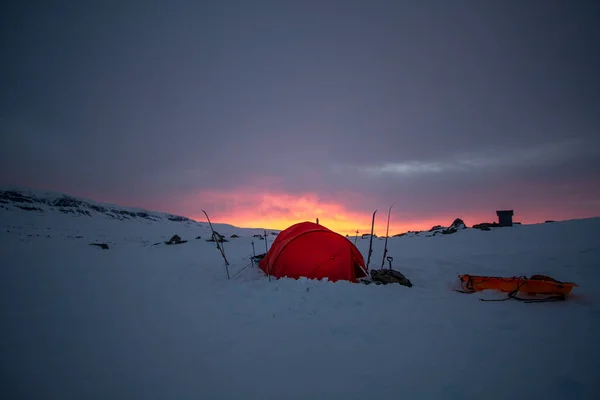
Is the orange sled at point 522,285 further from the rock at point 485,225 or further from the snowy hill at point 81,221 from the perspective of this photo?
the snowy hill at point 81,221

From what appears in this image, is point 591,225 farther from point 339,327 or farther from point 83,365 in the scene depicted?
point 83,365

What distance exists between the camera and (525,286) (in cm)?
580

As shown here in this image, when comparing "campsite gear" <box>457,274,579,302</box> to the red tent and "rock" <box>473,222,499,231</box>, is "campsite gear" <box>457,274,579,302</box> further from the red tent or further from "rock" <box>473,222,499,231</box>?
"rock" <box>473,222,499,231</box>

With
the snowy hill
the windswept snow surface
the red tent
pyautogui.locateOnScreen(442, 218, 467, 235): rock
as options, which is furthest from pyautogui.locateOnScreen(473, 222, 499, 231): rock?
the snowy hill

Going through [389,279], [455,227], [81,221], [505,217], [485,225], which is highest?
[505,217]

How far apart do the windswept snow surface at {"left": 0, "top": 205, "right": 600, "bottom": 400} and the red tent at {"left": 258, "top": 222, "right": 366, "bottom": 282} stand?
33.2 inches

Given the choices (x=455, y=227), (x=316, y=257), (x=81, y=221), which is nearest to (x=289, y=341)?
(x=316, y=257)

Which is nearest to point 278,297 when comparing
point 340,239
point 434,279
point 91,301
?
point 340,239

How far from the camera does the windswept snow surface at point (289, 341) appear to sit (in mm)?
2896

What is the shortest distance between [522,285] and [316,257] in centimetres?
478

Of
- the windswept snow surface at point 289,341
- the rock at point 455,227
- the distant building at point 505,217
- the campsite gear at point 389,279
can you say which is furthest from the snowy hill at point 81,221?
the distant building at point 505,217

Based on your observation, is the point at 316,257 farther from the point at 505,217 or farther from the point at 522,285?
the point at 505,217

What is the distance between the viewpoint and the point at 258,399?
273 centimetres

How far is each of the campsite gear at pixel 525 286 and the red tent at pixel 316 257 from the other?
9.40 feet
